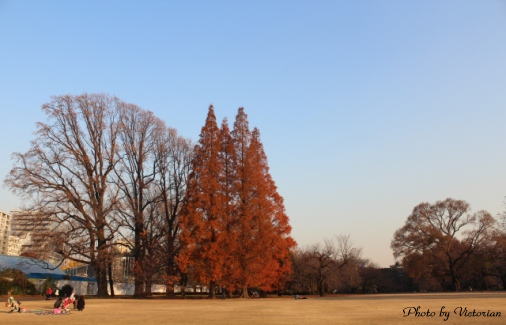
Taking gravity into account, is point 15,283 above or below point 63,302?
above

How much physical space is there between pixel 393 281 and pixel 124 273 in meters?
43.8

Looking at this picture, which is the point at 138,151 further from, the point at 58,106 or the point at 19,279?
the point at 19,279

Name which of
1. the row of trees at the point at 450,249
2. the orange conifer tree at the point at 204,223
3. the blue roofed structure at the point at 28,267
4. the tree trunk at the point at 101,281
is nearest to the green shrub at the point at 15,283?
the blue roofed structure at the point at 28,267

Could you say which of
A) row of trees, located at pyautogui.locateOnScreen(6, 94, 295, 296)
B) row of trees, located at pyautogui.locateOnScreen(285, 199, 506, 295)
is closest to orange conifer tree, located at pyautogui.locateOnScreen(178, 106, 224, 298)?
row of trees, located at pyautogui.locateOnScreen(6, 94, 295, 296)

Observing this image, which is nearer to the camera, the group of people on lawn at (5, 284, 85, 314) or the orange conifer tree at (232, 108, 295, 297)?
the group of people on lawn at (5, 284, 85, 314)

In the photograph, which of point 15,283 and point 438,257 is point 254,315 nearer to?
point 15,283

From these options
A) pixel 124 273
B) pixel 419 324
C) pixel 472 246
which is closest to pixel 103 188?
pixel 124 273

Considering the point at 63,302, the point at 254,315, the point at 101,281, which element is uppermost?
the point at 101,281

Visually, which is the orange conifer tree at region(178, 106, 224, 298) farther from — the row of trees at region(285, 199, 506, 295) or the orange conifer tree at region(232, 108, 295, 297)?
the row of trees at region(285, 199, 506, 295)

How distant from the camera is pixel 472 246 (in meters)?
60.6

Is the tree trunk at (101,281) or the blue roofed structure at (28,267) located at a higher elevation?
the blue roofed structure at (28,267)

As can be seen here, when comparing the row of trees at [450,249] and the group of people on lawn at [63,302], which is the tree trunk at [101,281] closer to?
the group of people on lawn at [63,302]

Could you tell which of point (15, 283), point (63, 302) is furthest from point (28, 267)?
point (63, 302)

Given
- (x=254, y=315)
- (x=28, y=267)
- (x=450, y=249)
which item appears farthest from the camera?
(x=450, y=249)
